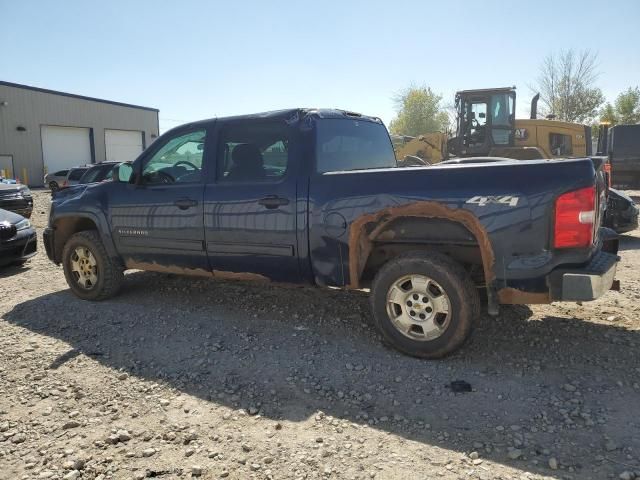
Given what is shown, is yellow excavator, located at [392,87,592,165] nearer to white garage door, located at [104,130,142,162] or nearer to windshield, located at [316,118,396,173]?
windshield, located at [316,118,396,173]

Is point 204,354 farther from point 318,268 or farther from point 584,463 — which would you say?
point 584,463

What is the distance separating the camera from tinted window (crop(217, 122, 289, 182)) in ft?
14.0

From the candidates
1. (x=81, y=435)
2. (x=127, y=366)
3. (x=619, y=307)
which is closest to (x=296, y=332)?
(x=127, y=366)

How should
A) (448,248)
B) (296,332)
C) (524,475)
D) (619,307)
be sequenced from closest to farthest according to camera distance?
1. (524,475)
2. (448,248)
3. (296,332)
4. (619,307)

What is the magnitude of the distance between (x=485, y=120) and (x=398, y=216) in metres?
10.3

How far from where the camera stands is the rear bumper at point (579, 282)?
10.4 ft

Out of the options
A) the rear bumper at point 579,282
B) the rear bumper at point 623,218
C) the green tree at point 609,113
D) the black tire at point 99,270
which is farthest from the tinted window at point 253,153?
the green tree at point 609,113

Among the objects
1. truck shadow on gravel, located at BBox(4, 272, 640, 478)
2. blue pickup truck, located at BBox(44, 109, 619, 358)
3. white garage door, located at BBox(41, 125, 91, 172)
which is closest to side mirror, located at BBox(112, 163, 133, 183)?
blue pickup truck, located at BBox(44, 109, 619, 358)

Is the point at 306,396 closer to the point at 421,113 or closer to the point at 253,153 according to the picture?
the point at 253,153

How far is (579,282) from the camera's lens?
318 centimetres

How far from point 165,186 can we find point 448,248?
2.84 meters

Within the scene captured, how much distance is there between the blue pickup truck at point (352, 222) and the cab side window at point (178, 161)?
1 cm

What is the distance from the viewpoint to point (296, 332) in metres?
4.40

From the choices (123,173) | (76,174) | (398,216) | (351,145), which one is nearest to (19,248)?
(123,173)
